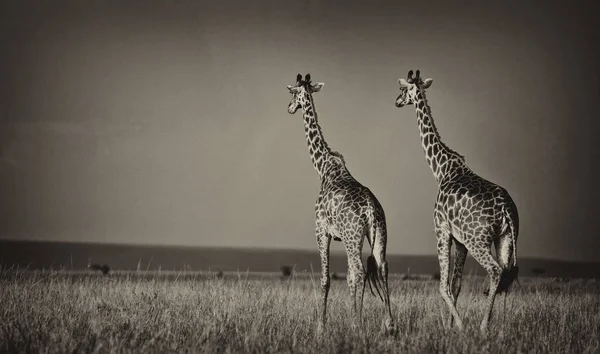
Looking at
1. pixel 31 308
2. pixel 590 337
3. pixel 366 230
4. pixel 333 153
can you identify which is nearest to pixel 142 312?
pixel 31 308

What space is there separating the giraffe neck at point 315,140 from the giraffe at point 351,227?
55 mm

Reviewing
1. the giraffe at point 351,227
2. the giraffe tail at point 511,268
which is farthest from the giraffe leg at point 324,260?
the giraffe tail at point 511,268

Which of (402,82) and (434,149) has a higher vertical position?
(402,82)

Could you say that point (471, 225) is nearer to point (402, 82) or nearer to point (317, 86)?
point (402, 82)

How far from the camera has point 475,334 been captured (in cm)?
543

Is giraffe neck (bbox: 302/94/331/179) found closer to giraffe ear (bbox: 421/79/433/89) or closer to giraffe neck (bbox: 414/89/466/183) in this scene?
giraffe neck (bbox: 414/89/466/183)

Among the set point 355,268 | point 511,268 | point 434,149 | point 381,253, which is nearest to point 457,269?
point 511,268

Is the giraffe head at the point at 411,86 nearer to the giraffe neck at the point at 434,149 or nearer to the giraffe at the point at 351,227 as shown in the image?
the giraffe neck at the point at 434,149

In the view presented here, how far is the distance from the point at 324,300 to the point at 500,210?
2045mm

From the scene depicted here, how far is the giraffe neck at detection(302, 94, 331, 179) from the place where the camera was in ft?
26.4

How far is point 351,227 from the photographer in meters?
6.81

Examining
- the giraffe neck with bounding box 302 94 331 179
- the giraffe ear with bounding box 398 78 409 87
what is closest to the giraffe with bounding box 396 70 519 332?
the giraffe ear with bounding box 398 78 409 87

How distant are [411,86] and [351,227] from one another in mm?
2231

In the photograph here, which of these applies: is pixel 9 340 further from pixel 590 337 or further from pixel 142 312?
pixel 590 337
